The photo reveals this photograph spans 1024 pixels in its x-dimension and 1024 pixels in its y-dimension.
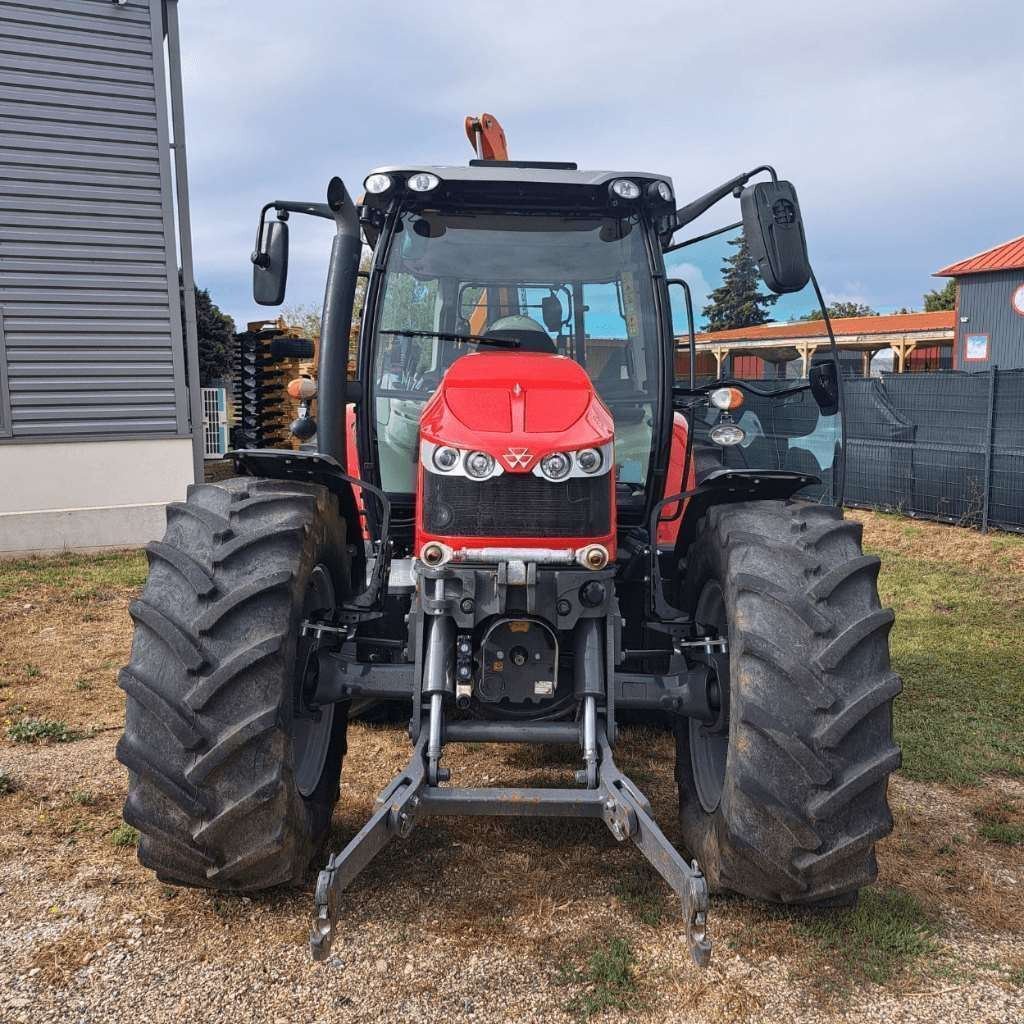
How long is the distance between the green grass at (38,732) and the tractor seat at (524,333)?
9.57 ft

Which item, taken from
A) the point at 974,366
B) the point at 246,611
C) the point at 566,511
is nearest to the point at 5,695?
the point at 246,611

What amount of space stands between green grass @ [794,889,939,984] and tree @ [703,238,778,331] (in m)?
2.30

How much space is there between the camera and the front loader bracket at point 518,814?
2312mm

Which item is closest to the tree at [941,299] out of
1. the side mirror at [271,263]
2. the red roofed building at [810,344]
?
the red roofed building at [810,344]

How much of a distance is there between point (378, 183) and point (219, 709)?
216 centimetres

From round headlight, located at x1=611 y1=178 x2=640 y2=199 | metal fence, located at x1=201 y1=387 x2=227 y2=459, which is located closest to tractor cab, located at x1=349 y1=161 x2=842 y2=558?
round headlight, located at x1=611 y1=178 x2=640 y2=199

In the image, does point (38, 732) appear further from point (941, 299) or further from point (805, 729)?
point (941, 299)

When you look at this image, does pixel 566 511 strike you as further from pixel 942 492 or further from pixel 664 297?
pixel 942 492

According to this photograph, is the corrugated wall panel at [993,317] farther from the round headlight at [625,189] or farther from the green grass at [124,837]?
the green grass at [124,837]

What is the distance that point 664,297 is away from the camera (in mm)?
3943

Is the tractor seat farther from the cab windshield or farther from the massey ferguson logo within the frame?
the massey ferguson logo

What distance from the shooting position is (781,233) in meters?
3.47

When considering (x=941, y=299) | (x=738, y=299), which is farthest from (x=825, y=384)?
(x=941, y=299)

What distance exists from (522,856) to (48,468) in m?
7.81
